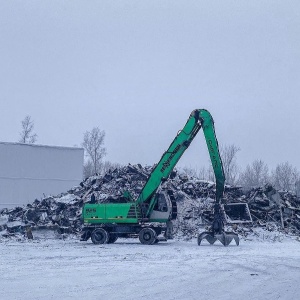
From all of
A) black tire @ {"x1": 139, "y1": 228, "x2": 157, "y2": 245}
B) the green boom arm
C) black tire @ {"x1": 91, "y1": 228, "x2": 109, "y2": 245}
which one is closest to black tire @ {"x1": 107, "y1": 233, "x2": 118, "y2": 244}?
black tire @ {"x1": 91, "y1": 228, "x2": 109, "y2": 245}

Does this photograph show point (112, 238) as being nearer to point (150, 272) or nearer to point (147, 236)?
point (147, 236)

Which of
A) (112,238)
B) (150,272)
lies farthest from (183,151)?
(150,272)

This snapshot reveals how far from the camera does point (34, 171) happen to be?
43.5m

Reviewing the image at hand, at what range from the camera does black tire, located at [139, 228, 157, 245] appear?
2566 centimetres

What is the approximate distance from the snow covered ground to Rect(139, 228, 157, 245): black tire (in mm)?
920

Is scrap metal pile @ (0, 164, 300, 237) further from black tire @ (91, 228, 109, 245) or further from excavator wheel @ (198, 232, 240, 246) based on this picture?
black tire @ (91, 228, 109, 245)

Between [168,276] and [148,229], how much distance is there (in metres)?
11.1

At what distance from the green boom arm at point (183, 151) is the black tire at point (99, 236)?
2.02 meters

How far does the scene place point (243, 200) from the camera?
3312 centimetres

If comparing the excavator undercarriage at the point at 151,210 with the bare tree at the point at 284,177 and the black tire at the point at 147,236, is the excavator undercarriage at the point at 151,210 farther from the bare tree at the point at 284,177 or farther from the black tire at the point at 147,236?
the bare tree at the point at 284,177

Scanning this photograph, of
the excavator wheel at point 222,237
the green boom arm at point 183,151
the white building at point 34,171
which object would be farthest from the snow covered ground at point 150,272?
the white building at point 34,171

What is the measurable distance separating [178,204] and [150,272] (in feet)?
54.7

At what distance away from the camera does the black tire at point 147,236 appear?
25656mm

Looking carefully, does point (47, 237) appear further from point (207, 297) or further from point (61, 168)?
point (207, 297)
